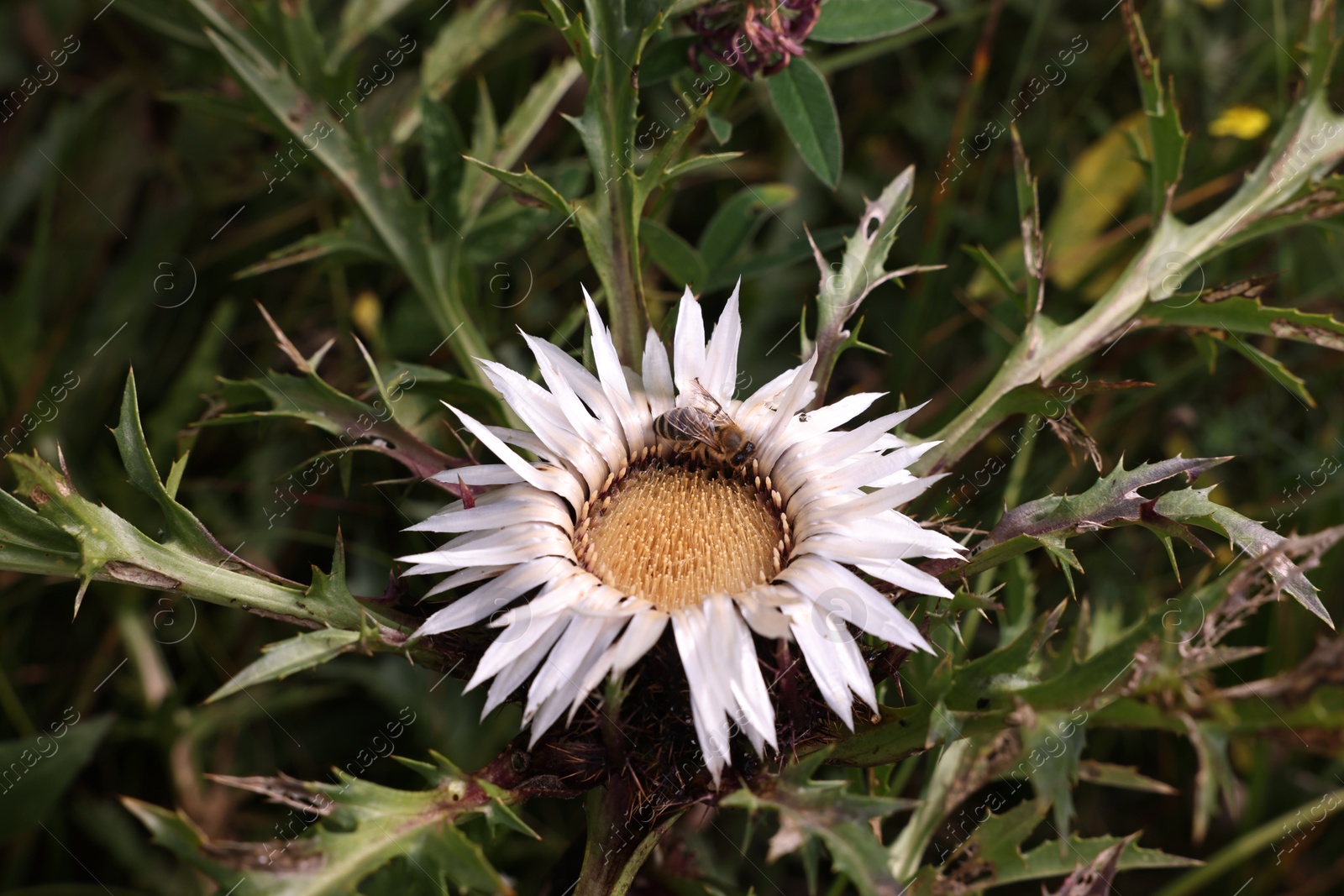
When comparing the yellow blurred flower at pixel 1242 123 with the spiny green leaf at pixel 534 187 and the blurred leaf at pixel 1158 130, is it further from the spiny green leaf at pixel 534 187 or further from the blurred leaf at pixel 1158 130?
the spiny green leaf at pixel 534 187

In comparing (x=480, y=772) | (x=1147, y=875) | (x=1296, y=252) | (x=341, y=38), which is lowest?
(x=1147, y=875)

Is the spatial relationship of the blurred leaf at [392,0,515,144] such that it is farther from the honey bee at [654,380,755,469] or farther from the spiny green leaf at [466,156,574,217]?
the honey bee at [654,380,755,469]

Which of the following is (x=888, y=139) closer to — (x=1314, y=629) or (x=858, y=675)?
(x=1314, y=629)

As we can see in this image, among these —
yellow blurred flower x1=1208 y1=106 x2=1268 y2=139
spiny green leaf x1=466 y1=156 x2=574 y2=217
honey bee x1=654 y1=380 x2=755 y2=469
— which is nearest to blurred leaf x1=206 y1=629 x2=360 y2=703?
honey bee x1=654 y1=380 x2=755 y2=469

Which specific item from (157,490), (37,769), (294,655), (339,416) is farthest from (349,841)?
(37,769)

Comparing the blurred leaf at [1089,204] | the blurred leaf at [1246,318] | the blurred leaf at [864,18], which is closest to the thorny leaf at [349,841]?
the blurred leaf at [1246,318]

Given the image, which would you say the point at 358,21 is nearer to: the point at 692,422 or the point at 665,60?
the point at 665,60

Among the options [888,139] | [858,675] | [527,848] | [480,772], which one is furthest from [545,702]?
[888,139]
